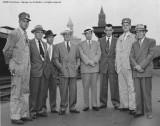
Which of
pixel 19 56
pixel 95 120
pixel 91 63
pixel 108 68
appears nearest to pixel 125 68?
pixel 108 68

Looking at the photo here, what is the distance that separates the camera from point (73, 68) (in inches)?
239

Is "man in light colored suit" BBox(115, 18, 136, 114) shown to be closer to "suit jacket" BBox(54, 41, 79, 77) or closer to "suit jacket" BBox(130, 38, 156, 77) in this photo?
"suit jacket" BBox(130, 38, 156, 77)

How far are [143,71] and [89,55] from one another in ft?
4.93

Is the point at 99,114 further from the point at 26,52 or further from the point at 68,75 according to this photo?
the point at 26,52

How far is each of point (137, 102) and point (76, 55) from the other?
71.8 inches

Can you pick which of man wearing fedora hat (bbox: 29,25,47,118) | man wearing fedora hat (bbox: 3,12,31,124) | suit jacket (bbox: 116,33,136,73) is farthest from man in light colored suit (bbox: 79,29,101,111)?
man wearing fedora hat (bbox: 3,12,31,124)

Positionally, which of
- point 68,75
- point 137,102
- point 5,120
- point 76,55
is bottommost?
point 5,120

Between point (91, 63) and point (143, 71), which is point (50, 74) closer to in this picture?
point (91, 63)

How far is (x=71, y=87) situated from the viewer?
19.8ft

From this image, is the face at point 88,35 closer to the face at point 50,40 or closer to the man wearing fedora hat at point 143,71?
the face at point 50,40

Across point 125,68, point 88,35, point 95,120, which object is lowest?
point 95,120

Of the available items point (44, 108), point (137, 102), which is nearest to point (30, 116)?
point (44, 108)

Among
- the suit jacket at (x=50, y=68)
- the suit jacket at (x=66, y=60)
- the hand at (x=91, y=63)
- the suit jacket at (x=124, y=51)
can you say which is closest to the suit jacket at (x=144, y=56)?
the suit jacket at (x=124, y=51)

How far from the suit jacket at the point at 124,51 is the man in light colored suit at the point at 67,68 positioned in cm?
98
